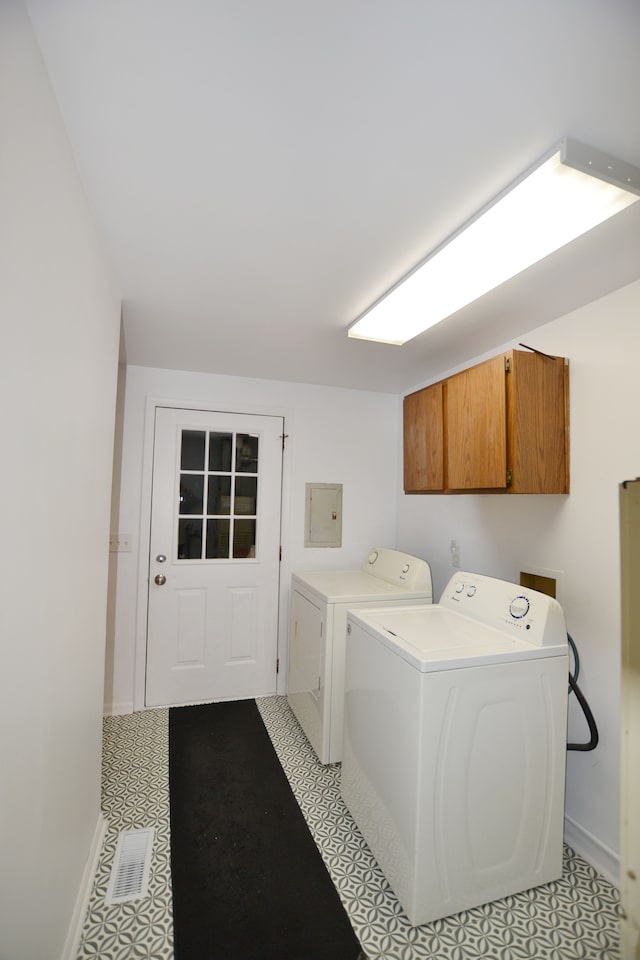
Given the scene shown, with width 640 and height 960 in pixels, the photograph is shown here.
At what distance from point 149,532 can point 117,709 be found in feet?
3.81

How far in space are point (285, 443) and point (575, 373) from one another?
6.32 feet

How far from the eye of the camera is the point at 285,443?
129 inches

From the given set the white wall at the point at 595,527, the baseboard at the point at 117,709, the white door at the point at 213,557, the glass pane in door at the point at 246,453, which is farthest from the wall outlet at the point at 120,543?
the white wall at the point at 595,527

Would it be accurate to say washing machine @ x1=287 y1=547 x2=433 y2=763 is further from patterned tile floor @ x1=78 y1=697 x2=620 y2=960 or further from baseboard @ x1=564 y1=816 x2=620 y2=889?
baseboard @ x1=564 y1=816 x2=620 y2=889

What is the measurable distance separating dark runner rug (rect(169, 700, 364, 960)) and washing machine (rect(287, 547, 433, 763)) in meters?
0.31

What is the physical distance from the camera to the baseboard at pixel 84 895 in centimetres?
134

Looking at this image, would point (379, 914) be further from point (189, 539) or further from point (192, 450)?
point (192, 450)

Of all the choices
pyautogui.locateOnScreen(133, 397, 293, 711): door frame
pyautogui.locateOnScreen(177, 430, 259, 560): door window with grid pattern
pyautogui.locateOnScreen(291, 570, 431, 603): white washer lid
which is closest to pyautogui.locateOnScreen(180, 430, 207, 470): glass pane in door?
pyautogui.locateOnScreen(177, 430, 259, 560): door window with grid pattern

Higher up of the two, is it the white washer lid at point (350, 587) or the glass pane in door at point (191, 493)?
the glass pane in door at point (191, 493)

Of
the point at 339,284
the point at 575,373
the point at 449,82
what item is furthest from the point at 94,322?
the point at 575,373

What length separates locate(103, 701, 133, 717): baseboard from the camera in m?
2.85

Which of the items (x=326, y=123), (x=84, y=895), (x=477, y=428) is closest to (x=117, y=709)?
(x=84, y=895)

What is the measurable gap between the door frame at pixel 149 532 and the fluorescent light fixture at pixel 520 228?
1486mm

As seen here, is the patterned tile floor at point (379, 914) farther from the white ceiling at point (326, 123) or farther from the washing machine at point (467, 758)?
the white ceiling at point (326, 123)
